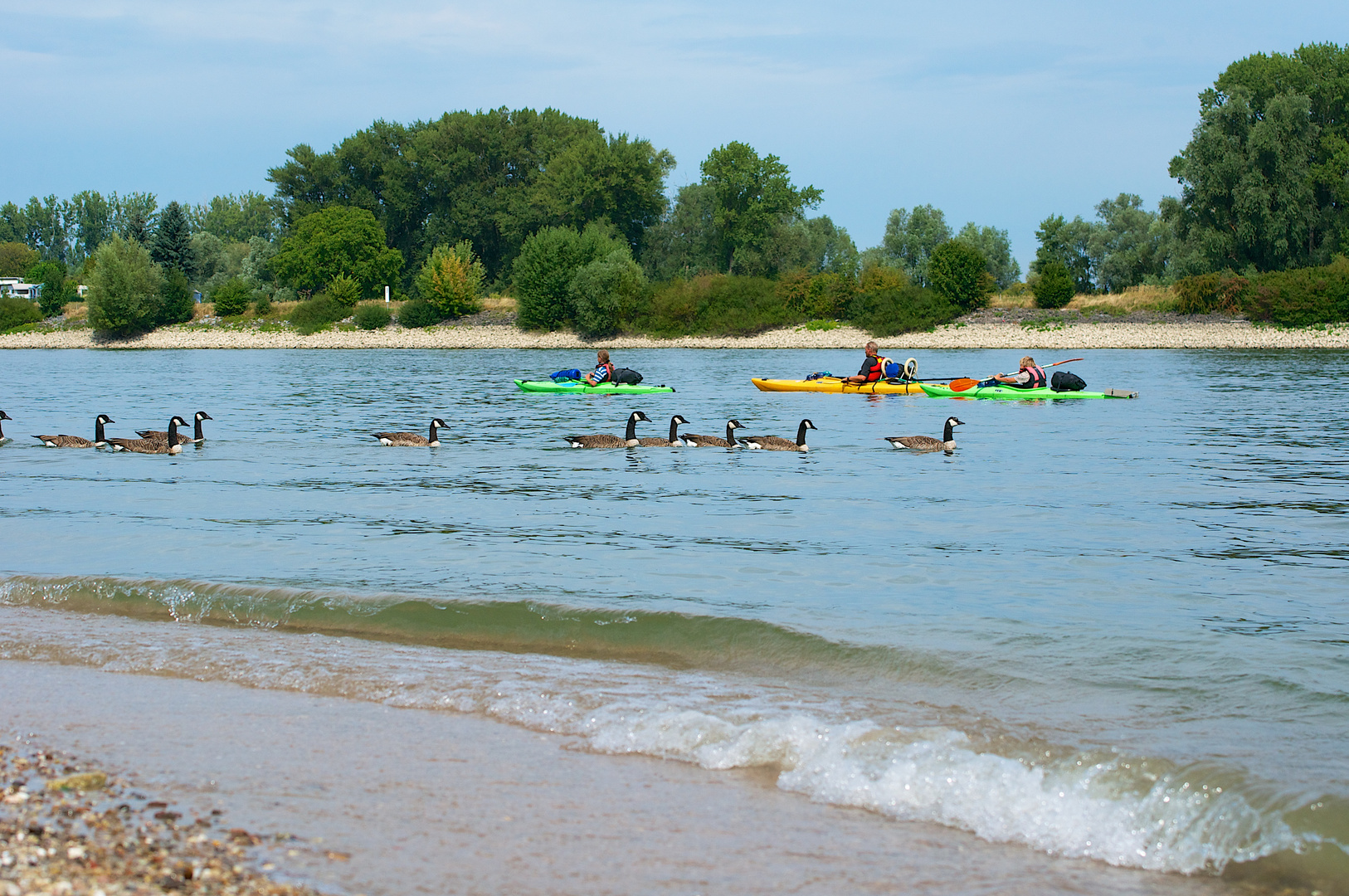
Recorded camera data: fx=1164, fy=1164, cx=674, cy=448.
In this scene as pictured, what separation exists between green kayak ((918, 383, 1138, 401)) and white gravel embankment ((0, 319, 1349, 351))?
111ft

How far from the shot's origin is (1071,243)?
92.5 m

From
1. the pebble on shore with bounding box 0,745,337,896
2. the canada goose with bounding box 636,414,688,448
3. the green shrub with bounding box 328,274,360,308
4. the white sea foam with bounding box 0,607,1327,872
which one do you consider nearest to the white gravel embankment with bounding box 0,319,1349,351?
the green shrub with bounding box 328,274,360,308

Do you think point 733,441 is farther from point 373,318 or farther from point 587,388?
point 373,318

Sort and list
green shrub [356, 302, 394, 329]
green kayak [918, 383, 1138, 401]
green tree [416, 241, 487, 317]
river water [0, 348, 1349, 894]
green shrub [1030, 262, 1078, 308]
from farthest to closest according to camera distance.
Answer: green shrub [356, 302, 394, 329]
green tree [416, 241, 487, 317]
green shrub [1030, 262, 1078, 308]
green kayak [918, 383, 1138, 401]
river water [0, 348, 1349, 894]

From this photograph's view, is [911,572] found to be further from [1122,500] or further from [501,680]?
[1122,500]

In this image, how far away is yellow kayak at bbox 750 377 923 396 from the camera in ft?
102

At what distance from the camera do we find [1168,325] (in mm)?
62688

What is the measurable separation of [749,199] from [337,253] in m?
34.4

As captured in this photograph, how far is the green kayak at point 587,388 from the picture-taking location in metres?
31.8

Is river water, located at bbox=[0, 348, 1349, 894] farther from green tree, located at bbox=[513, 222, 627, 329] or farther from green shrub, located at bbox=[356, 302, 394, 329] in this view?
green shrub, located at bbox=[356, 302, 394, 329]

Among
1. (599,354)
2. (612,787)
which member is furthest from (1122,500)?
(599,354)

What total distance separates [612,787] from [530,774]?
0.41 metres

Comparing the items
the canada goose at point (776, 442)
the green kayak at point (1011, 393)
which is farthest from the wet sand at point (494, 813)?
the green kayak at point (1011, 393)

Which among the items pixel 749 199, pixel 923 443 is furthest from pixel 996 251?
pixel 923 443
